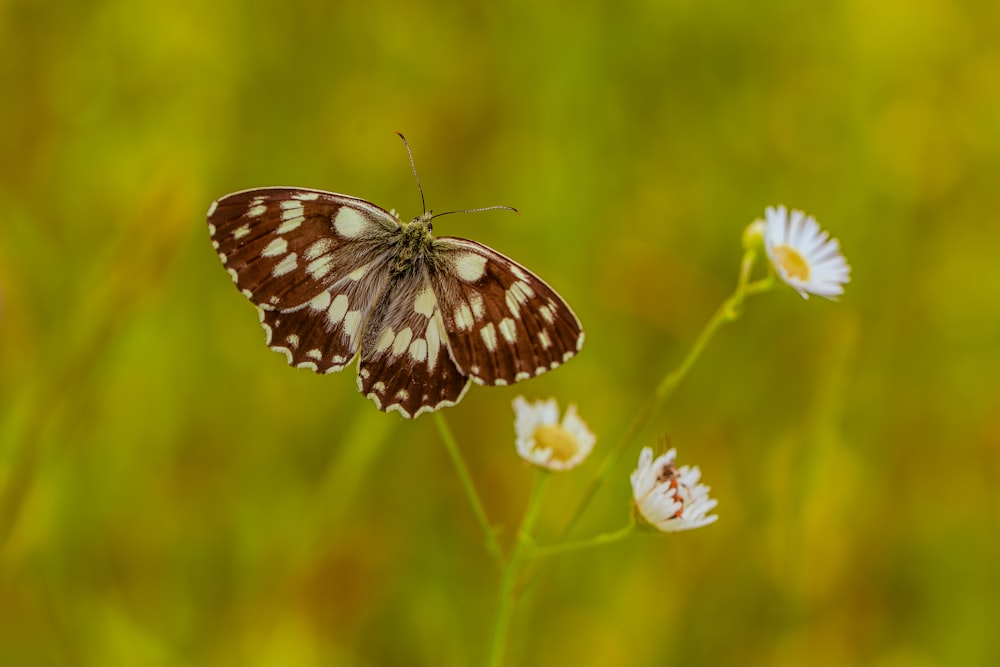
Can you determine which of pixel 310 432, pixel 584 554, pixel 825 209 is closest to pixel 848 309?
pixel 825 209

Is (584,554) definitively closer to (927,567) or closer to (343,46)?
(927,567)

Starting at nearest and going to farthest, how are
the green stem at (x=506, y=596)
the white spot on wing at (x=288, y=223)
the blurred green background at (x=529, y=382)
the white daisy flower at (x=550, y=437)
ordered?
the green stem at (x=506, y=596) < the white daisy flower at (x=550, y=437) < the white spot on wing at (x=288, y=223) < the blurred green background at (x=529, y=382)

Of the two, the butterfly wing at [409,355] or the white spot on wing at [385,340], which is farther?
the white spot on wing at [385,340]

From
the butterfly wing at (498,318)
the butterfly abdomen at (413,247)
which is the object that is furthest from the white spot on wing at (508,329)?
the butterfly abdomen at (413,247)

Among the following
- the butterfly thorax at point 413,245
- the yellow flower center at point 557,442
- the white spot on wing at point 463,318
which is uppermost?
the butterfly thorax at point 413,245

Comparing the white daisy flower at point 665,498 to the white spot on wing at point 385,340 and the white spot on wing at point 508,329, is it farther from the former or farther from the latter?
the white spot on wing at point 385,340

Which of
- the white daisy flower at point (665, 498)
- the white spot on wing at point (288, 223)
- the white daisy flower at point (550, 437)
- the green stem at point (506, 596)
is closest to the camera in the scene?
the green stem at point (506, 596)

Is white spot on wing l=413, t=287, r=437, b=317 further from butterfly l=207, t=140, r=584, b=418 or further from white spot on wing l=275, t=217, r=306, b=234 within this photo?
white spot on wing l=275, t=217, r=306, b=234

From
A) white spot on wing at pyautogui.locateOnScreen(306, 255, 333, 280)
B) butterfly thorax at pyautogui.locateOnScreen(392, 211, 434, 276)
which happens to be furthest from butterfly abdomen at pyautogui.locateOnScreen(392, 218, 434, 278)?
white spot on wing at pyautogui.locateOnScreen(306, 255, 333, 280)
